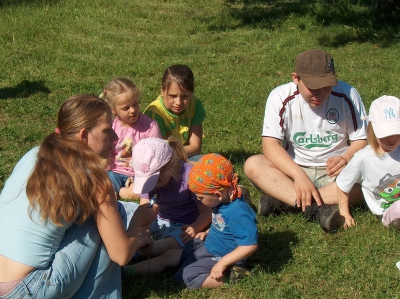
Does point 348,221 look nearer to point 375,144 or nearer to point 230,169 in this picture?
point 375,144

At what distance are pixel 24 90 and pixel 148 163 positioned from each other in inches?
201

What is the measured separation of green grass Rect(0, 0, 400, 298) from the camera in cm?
414

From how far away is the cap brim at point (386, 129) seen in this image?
14.3 ft

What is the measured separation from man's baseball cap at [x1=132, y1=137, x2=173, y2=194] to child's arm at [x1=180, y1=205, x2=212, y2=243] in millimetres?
495

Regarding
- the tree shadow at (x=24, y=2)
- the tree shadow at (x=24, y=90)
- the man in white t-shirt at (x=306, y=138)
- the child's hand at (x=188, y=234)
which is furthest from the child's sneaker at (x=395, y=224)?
the tree shadow at (x=24, y=2)

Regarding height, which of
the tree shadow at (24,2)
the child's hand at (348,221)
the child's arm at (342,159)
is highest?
the child's arm at (342,159)

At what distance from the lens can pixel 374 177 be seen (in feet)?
15.3

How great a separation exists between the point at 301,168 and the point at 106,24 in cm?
810

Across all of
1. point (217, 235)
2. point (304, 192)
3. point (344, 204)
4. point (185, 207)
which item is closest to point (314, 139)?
point (304, 192)

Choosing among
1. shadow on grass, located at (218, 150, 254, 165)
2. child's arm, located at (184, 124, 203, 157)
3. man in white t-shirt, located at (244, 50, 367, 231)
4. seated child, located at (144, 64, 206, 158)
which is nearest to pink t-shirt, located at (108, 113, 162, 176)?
seated child, located at (144, 64, 206, 158)

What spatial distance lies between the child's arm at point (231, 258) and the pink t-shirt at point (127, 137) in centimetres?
187

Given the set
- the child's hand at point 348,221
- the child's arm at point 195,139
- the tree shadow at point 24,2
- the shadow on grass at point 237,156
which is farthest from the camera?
the tree shadow at point 24,2

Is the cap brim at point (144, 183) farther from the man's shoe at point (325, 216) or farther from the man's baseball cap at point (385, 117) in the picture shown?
the man's baseball cap at point (385, 117)

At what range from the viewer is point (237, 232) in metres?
3.88
